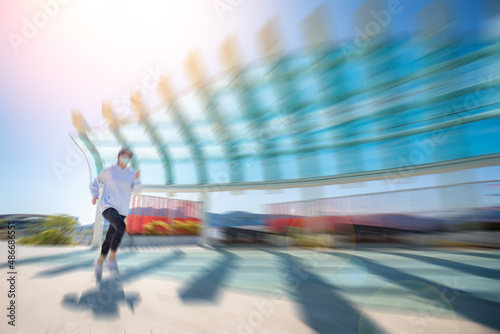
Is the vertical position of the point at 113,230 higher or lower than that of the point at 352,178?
lower

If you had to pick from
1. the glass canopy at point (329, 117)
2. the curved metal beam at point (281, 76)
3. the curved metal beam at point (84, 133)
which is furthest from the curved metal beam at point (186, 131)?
the curved metal beam at point (281, 76)

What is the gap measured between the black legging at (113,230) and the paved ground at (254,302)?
1.26ft

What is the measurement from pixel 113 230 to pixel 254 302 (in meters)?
2.05

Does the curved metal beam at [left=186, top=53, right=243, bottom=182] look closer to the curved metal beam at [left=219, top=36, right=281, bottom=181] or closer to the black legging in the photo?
the curved metal beam at [left=219, top=36, right=281, bottom=181]

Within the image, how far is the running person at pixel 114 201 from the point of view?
3254mm

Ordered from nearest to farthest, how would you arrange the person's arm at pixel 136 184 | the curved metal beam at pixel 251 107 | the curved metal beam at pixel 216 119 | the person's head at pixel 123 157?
1. the person's head at pixel 123 157
2. the person's arm at pixel 136 184
3. the curved metal beam at pixel 251 107
4. the curved metal beam at pixel 216 119

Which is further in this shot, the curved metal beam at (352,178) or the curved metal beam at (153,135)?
the curved metal beam at (153,135)

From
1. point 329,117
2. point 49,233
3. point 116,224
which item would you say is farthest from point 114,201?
Answer: point 329,117

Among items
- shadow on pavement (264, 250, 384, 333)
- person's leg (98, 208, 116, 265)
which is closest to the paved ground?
shadow on pavement (264, 250, 384, 333)

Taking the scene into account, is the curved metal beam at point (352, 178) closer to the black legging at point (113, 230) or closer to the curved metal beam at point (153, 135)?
the curved metal beam at point (153, 135)

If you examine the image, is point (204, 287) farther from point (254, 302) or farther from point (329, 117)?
point (329, 117)

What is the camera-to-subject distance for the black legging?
325cm

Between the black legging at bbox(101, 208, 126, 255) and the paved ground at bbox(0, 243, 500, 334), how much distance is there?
0.38 meters

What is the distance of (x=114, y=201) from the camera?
3.31 m
